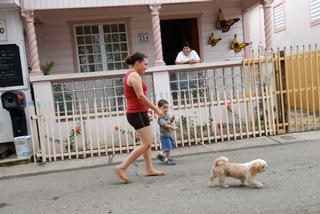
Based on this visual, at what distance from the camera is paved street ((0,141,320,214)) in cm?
435

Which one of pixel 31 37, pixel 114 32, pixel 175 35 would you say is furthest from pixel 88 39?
pixel 175 35

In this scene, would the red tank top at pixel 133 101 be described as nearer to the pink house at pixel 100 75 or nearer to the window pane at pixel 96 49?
the pink house at pixel 100 75

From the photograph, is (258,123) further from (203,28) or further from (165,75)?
(203,28)

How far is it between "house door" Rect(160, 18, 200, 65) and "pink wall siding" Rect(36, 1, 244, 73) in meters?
0.40

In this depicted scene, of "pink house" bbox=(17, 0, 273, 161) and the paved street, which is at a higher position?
"pink house" bbox=(17, 0, 273, 161)

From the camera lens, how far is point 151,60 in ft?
37.0

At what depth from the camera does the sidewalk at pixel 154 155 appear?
689cm

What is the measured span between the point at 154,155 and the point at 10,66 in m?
3.51

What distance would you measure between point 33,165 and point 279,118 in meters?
5.06

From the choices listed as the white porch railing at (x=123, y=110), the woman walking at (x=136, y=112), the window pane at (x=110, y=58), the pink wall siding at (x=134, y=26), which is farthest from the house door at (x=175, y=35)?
the woman walking at (x=136, y=112)

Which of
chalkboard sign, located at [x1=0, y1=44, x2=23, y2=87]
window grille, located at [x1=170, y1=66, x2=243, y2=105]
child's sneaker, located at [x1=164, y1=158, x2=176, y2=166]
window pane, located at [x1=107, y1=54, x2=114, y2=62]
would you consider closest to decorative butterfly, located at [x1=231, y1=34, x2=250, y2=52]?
window grille, located at [x1=170, y1=66, x2=243, y2=105]

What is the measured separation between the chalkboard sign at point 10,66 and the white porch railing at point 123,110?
0.40m

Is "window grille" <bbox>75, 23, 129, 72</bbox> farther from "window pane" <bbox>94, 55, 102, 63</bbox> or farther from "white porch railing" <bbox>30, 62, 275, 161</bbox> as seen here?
"white porch railing" <bbox>30, 62, 275, 161</bbox>

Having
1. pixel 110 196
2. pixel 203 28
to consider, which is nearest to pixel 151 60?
pixel 203 28
